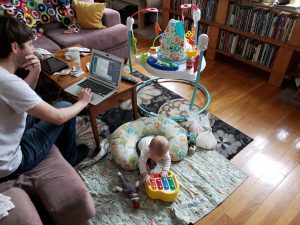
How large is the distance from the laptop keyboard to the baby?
456mm

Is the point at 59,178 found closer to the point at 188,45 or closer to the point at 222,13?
the point at 188,45

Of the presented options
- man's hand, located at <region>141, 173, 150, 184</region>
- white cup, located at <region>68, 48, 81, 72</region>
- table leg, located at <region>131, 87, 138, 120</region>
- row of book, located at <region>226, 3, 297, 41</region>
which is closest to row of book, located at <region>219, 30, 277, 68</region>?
row of book, located at <region>226, 3, 297, 41</region>

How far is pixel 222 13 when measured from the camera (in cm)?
296

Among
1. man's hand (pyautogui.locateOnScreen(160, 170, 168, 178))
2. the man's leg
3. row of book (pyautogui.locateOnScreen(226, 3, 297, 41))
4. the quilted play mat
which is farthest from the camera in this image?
row of book (pyautogui.locateOnScreen(226, 3, 297, 41))

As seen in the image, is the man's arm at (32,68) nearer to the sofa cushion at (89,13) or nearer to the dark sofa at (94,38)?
the dark sofa at (94,38)

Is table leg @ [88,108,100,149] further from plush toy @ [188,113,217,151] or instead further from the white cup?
plush toy @ [188,113,217,151]

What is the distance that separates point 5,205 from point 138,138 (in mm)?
1010

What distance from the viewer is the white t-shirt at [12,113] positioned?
3.66 feet

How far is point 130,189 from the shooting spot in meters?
1.60

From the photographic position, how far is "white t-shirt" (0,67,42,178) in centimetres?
111

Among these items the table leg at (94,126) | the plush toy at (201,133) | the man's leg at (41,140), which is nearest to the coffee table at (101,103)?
the table leg at (94,126)

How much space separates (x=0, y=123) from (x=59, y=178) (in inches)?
14.6

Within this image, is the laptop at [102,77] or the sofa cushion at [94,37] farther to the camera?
the sofa cushion at [94,37]

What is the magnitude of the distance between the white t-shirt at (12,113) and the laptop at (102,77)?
54 centimetres
